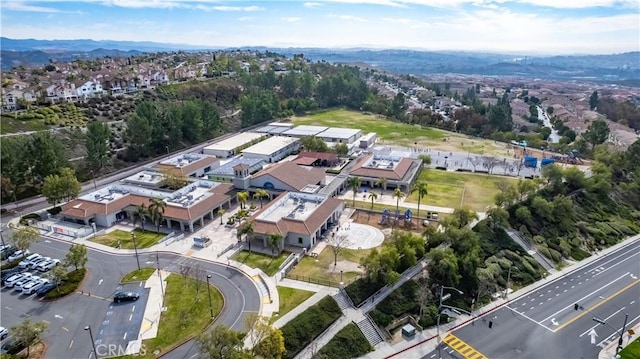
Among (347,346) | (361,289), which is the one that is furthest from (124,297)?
(361,289)

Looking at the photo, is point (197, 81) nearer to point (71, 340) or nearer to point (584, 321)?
point (71, 340)

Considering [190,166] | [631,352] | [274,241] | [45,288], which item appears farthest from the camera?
[190,166]

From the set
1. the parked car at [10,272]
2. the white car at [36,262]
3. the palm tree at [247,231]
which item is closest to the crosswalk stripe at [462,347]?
the palm tree at [247,231]

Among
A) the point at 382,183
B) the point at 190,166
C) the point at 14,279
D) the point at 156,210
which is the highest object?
the point at 156,210

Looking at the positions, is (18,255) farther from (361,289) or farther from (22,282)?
(361,289)

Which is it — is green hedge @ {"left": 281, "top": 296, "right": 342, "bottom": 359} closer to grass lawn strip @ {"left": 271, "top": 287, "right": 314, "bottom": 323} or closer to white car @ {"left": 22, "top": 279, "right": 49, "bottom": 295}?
grass lawn strip @ {"left": 271, "top": 287, "right": 314, "bottom": 323}

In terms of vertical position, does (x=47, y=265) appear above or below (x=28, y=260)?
below
